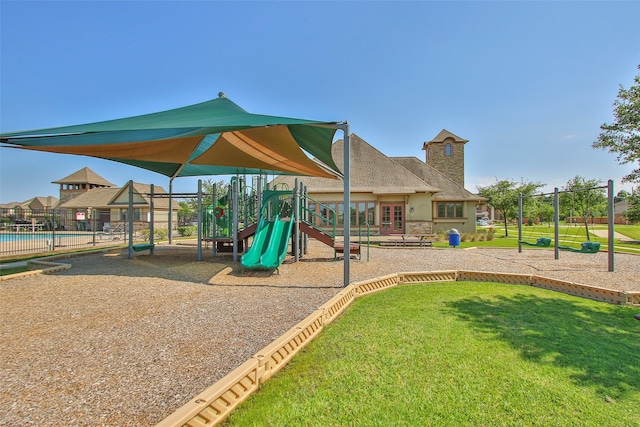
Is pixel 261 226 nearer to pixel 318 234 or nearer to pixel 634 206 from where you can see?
pixel 318 234

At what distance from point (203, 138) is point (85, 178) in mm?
46377

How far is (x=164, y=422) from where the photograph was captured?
202 centimetres

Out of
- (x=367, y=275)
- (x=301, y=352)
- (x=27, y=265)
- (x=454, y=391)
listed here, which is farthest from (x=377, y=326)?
(x=27, y=265)

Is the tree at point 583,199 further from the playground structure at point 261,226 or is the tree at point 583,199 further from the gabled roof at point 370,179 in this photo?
the playground structure at point 261,226

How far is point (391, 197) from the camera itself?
21172 millimetres

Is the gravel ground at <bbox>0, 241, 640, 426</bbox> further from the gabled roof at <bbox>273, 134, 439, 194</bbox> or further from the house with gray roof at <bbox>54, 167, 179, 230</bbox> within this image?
the house with gray roof at <bbox>54, 167, 179, 230</bbox>

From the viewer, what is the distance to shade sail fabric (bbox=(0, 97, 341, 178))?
5918 mm

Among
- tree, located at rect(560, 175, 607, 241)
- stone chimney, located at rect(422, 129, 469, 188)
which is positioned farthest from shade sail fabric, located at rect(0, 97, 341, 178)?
stone chimney, located at rect(422, 129, 469, 188)

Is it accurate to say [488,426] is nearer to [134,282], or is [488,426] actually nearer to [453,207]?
[134,282]

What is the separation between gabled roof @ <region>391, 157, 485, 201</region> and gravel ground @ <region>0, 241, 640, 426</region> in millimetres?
14322

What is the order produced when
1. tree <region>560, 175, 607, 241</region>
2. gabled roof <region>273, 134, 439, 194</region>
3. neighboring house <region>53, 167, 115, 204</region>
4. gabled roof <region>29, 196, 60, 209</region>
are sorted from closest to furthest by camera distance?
tree <region>560, 175, 607, 241</region>, gabled roof <region>273, 134, 439, 194</region>, neighboring house <region>53, 167, 115, 204</region>, gabled roof <region>29, 196, 60, 209</region>

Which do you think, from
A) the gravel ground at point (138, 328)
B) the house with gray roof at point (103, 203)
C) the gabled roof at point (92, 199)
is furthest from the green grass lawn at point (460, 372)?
the gabled roof at point (92, 199)

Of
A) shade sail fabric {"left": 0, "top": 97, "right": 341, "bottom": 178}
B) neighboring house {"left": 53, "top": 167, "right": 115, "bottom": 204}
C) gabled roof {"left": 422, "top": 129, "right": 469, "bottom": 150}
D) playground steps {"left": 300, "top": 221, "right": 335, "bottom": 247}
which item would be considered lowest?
playground steps {"left": 300, "top": 221, "right": 335, "bottom": 247}

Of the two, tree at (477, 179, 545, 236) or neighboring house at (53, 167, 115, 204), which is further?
neighboring house at (53, 167, 115, 204)
